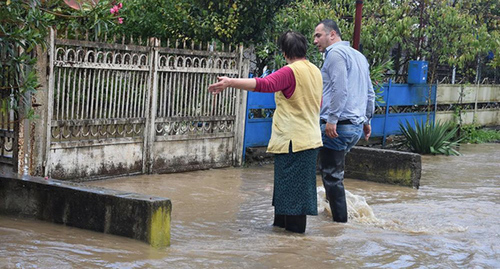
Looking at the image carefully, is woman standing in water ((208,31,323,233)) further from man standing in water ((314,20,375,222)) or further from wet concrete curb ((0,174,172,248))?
wet concrete curb ((0,174,172,248))

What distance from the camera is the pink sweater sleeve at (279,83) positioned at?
18.2 ft

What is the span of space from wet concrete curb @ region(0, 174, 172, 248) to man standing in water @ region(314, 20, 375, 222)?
187 centimetres

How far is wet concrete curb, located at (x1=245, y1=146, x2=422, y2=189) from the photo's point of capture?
9336mm

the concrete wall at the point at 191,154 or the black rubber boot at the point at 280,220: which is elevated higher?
the concrete wall at the point at 191,154

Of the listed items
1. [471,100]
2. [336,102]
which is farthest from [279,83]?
[471,100]

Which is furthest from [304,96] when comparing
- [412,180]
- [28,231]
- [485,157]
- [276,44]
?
[485,157]

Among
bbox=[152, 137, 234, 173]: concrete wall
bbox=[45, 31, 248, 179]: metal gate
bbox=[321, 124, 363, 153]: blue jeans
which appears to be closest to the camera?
bbox=[321, 124, 363, 153]: blue jeans

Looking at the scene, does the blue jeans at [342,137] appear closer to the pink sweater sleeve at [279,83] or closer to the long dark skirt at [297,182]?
the long dark skirt at [297,182]

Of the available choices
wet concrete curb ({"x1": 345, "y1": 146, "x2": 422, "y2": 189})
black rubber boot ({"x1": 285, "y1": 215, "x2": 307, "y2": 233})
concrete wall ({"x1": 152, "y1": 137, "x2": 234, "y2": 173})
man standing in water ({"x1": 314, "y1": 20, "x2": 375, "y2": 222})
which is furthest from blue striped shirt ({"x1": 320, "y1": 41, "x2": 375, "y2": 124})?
concrete wall ({"x1": 152, "y1": 137, "x2": 234, "y2": 173})

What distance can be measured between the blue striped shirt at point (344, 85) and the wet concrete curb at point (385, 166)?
2.85 m

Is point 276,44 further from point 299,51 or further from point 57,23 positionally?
point 299,51

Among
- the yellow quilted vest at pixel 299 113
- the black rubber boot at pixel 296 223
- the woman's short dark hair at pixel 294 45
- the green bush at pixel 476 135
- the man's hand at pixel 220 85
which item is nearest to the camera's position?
the man's hand at pixel 220 85

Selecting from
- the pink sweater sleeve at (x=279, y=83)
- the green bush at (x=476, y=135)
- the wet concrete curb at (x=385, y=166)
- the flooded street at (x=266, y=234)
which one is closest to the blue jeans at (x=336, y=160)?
the flooded street at (x=266, y=234)

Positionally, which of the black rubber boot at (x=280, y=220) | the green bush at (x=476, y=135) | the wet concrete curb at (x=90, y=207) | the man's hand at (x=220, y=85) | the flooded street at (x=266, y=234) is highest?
the man's hand at (x=220, y=85)
